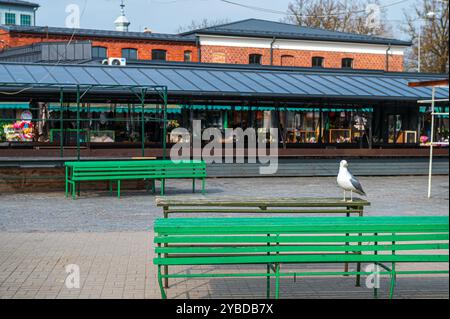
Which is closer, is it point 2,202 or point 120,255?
point 120,255

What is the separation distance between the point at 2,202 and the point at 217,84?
1038 cm

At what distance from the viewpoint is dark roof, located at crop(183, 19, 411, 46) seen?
44.7 metres

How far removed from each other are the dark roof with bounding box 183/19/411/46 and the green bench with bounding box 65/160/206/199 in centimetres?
2847

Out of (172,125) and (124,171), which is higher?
(172,125)

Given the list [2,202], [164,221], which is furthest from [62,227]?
[164,221]

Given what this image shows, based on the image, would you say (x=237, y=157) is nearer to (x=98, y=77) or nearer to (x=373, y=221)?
(x=98, y=77)

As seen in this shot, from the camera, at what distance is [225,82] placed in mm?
23969

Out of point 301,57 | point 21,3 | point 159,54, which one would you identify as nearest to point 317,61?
point 301,57

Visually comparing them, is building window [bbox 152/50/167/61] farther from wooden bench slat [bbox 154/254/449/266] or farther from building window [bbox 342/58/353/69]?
wooden bench slat [bbox 154/254/449/266]

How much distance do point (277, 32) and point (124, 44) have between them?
10.8m

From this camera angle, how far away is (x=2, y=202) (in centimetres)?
1496

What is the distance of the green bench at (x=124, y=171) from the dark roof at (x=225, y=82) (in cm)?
530
